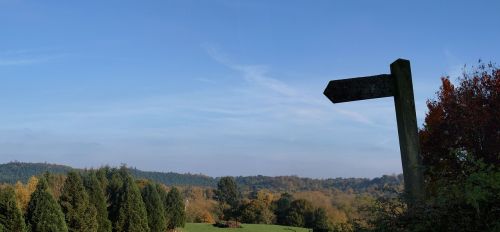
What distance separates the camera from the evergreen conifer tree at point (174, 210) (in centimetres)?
6088

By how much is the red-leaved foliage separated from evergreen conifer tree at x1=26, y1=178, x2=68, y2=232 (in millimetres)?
24922

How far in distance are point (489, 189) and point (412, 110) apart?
1354mm

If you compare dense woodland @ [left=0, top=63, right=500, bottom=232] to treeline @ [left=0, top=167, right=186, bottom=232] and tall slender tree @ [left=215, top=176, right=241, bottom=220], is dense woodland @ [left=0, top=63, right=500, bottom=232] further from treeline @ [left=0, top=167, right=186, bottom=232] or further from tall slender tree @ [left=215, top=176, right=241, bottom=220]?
tall slender tree @ [left=215, top=176, right=241, bottom=220]

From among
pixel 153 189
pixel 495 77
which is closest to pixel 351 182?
pixel 153 189

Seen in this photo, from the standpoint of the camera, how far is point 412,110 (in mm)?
4395

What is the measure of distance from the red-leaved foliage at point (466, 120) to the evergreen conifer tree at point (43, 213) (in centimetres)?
2492

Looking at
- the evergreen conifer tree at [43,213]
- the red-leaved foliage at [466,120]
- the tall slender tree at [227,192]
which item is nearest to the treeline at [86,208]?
the evergreen conifer tree at [43,213]

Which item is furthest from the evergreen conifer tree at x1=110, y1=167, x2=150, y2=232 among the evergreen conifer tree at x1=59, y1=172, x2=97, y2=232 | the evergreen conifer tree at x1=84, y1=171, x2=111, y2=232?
the evergreen conifer tree at x1=59, y1=172, x2=97, y2=232

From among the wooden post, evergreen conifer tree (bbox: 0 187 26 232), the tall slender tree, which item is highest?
the tall slender tree

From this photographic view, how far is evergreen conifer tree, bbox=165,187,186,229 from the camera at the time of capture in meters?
60.9

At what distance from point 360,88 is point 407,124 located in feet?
1.70

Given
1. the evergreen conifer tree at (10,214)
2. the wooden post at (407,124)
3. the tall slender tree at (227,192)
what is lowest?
the evergreen conifer tree at (10,214)

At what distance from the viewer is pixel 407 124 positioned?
4371mm

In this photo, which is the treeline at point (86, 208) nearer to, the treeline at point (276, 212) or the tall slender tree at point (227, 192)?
the treeline at point (276, 212)
